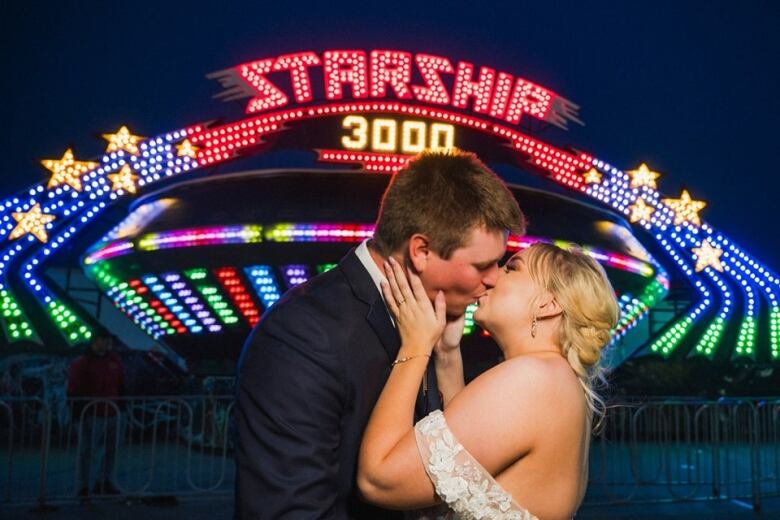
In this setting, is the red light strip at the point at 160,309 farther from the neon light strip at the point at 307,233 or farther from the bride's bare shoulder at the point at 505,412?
the bride's bare shoulder at the point at 505,412

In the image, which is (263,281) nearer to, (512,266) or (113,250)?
(113,250)

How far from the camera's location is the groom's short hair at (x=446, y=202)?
2.32 metres

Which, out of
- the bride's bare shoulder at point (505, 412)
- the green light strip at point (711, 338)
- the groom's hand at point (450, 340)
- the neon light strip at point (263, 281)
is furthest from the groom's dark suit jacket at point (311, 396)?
the green light strip at point (711, 338)

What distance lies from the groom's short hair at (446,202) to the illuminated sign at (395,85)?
1574cm

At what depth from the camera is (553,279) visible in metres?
2.95

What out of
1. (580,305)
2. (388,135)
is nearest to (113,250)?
(388,135)

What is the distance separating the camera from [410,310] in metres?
2.45

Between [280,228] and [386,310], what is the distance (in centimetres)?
1416

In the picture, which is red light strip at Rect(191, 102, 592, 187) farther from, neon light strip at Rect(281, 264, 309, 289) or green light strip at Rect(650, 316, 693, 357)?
green light strip at Rect(650, 316, 693, 357)

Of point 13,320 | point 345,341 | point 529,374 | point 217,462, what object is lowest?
point 217,462

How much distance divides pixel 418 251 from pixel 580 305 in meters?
0.86

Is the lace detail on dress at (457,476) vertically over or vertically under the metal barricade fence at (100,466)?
over

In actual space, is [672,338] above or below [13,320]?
below

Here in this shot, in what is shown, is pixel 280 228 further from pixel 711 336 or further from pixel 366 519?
pixel 366 519
